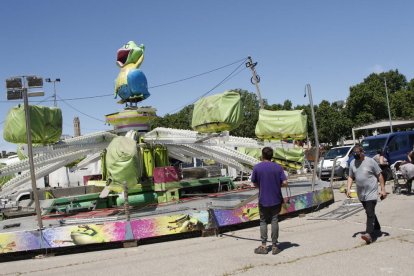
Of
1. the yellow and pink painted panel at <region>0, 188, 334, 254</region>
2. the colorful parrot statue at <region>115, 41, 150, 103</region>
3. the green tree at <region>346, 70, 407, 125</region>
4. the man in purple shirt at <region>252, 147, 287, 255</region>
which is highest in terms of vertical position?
the green tree at <region>346, 70, 407, 125</region>

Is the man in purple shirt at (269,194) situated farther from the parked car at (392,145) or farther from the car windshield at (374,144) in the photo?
the car windshield at (374,144)

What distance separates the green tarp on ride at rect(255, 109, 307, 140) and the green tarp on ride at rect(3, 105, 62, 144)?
6.20 meters

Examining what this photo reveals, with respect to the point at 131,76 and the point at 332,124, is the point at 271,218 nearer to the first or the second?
the point at 131,76

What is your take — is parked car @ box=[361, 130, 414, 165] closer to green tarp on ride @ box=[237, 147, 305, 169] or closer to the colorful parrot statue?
green tarp on ride @ box=[237, 147, 305, 169]

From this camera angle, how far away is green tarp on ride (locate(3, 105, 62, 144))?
35.0 feet

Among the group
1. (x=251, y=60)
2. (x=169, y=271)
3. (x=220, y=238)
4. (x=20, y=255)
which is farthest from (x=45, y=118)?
(x=251, y=60)

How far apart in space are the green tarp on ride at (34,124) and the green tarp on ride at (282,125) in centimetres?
620

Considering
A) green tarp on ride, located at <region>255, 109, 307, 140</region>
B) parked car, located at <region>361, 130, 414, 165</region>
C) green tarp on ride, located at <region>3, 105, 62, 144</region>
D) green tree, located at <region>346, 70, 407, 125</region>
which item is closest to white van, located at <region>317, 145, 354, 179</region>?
parked car, located at <region>361, 130, 414, 165</region>

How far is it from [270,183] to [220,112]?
4661 millimetres

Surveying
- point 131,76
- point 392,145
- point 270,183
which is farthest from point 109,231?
point 392,145

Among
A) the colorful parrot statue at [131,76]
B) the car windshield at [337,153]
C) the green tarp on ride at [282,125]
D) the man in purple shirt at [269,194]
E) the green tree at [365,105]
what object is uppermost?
the green tree at [365,105]

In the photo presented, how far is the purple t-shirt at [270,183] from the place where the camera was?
6992 mm

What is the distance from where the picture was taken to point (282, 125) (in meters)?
13.7

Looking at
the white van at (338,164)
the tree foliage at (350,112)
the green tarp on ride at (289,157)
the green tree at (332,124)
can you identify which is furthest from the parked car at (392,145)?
the green tree at (332,124)
